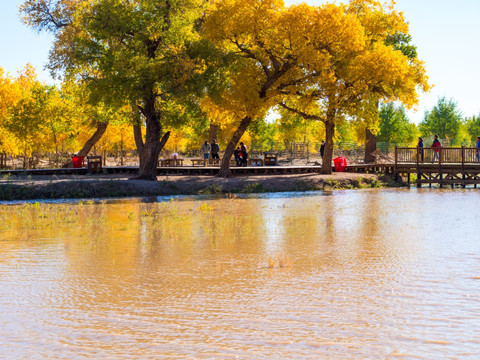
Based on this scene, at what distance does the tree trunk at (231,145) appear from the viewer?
102ft

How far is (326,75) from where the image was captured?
30.6 metres

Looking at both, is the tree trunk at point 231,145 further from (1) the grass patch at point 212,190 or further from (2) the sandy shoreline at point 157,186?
(1) the grass patch at point 212,190

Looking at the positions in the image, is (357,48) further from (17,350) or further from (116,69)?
(17,350)

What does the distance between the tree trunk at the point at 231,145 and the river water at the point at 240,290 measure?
15.7 m

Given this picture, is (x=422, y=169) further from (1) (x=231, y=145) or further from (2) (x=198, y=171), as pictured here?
(2) (x=198, y=171)

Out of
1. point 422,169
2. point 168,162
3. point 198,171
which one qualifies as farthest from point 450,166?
point 168,162

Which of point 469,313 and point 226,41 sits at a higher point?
point 226,41

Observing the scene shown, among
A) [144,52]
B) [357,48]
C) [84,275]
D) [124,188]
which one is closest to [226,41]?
[144,52]

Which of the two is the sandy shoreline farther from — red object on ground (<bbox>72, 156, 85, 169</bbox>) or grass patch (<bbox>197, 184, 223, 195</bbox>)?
red object on ground (<bbox>72, 156, 85, 169</bbox>)

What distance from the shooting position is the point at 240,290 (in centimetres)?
803

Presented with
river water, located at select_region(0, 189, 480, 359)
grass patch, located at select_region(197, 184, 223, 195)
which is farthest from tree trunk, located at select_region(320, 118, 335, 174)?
river water, located at select_region(0, 189, 480, 359)

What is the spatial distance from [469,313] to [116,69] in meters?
21.6

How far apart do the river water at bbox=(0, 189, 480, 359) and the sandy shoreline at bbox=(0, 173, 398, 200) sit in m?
9.91

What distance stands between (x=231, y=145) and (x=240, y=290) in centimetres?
2351
